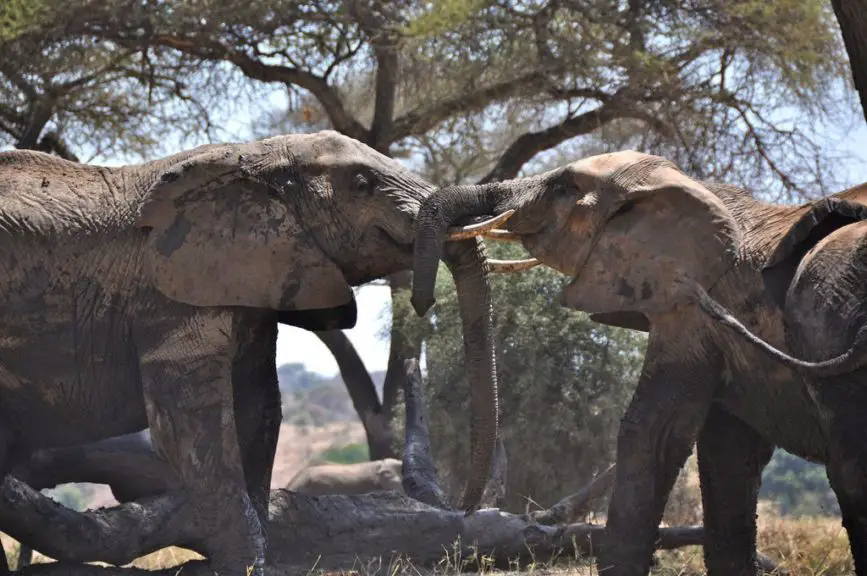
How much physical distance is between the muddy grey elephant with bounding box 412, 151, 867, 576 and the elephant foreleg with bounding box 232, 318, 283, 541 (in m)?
1.05

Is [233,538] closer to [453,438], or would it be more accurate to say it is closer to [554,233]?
[554,233]

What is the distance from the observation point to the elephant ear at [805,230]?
5590 mm

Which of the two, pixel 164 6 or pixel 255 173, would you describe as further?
pixel 164 6

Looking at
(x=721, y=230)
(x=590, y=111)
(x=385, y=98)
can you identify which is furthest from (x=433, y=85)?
(x=721, y=230)

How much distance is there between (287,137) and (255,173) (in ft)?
0.99

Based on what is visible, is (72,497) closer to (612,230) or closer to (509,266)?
(509,266)

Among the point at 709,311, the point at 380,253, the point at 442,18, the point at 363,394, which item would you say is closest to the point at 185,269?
the point at 380,253

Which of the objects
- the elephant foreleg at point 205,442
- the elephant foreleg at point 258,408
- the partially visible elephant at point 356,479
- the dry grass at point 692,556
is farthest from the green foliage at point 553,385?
the elephant foreleg at point 205,442

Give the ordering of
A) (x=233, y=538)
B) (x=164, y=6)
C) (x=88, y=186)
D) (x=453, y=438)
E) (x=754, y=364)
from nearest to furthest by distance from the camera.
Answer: (x=754, y=364) < (x=233, y=538) < (x=88, y=186) < (x=453, y=438) < (x=164, y=6)

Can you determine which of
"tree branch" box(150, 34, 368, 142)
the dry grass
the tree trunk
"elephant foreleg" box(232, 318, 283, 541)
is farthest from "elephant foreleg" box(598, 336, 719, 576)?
"tree branch" box(150, 34, 368, 142)

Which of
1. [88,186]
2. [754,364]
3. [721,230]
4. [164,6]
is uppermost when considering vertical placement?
[164,6]

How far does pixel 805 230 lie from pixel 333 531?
2.90 meters

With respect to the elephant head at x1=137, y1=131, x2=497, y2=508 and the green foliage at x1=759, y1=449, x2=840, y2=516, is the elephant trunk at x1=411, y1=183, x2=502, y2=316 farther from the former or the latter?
the green foliage at x1=759, y1=449, x2=840, y2=516

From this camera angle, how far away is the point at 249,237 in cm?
676
